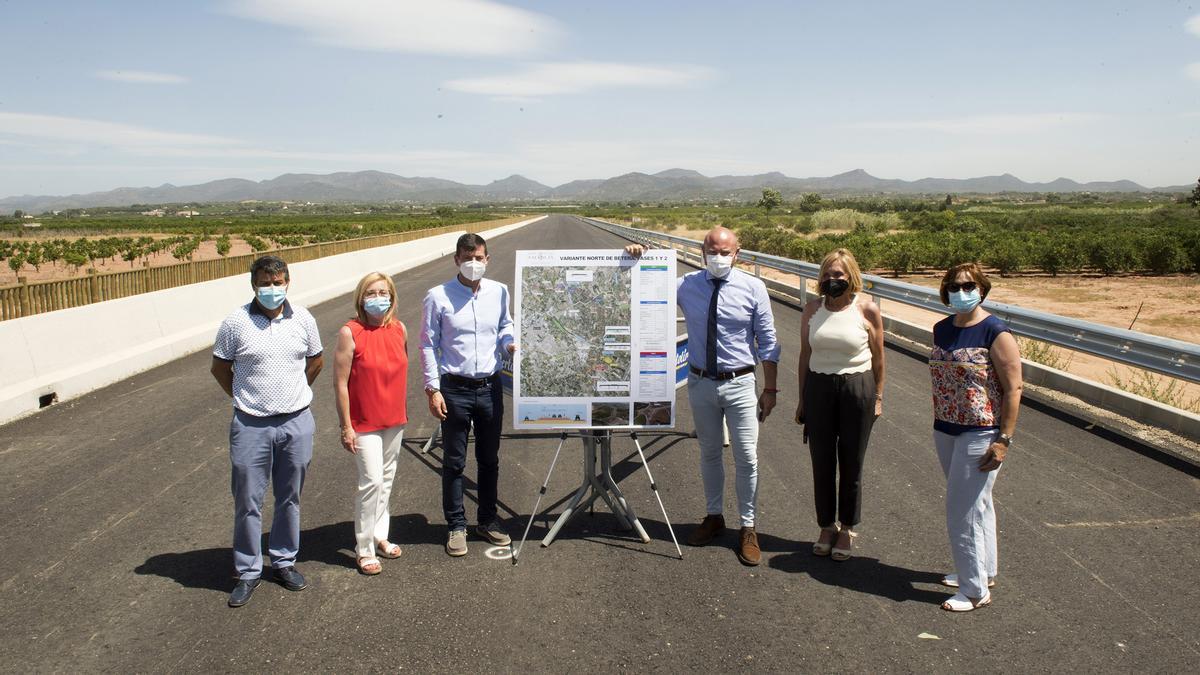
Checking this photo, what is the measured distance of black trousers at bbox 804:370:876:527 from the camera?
4.88 metres

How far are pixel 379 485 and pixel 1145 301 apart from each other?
887 inches

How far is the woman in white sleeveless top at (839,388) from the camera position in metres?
4.85

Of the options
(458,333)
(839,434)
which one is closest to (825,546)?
(839,434)

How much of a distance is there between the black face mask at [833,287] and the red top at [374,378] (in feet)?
8.42

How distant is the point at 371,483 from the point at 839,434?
9.61 ft

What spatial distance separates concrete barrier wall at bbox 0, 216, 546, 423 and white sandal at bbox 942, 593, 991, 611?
29.2 ft

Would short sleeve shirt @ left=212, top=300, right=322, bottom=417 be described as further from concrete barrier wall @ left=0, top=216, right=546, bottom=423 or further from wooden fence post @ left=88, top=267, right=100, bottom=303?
wooden fence post @ left=88, top=267, right=100, bottom=303

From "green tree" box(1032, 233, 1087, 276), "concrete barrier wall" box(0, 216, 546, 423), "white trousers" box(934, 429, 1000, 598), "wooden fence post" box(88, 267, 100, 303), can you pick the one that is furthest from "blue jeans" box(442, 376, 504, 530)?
"green tree" box(1032, 233, 1087, 276)

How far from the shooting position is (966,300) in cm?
454

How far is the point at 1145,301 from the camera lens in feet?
69.0

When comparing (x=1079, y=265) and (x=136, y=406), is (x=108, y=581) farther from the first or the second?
(x=1079, y=265)

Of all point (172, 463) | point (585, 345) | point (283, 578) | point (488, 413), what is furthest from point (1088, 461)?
point (172, 463)

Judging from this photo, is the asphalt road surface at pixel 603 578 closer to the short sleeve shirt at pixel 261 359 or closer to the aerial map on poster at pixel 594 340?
the aerial map on poster at pixel 594 340

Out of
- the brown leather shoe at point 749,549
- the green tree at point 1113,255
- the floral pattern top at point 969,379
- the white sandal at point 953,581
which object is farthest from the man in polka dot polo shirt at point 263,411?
the green tree at point 1113,255
